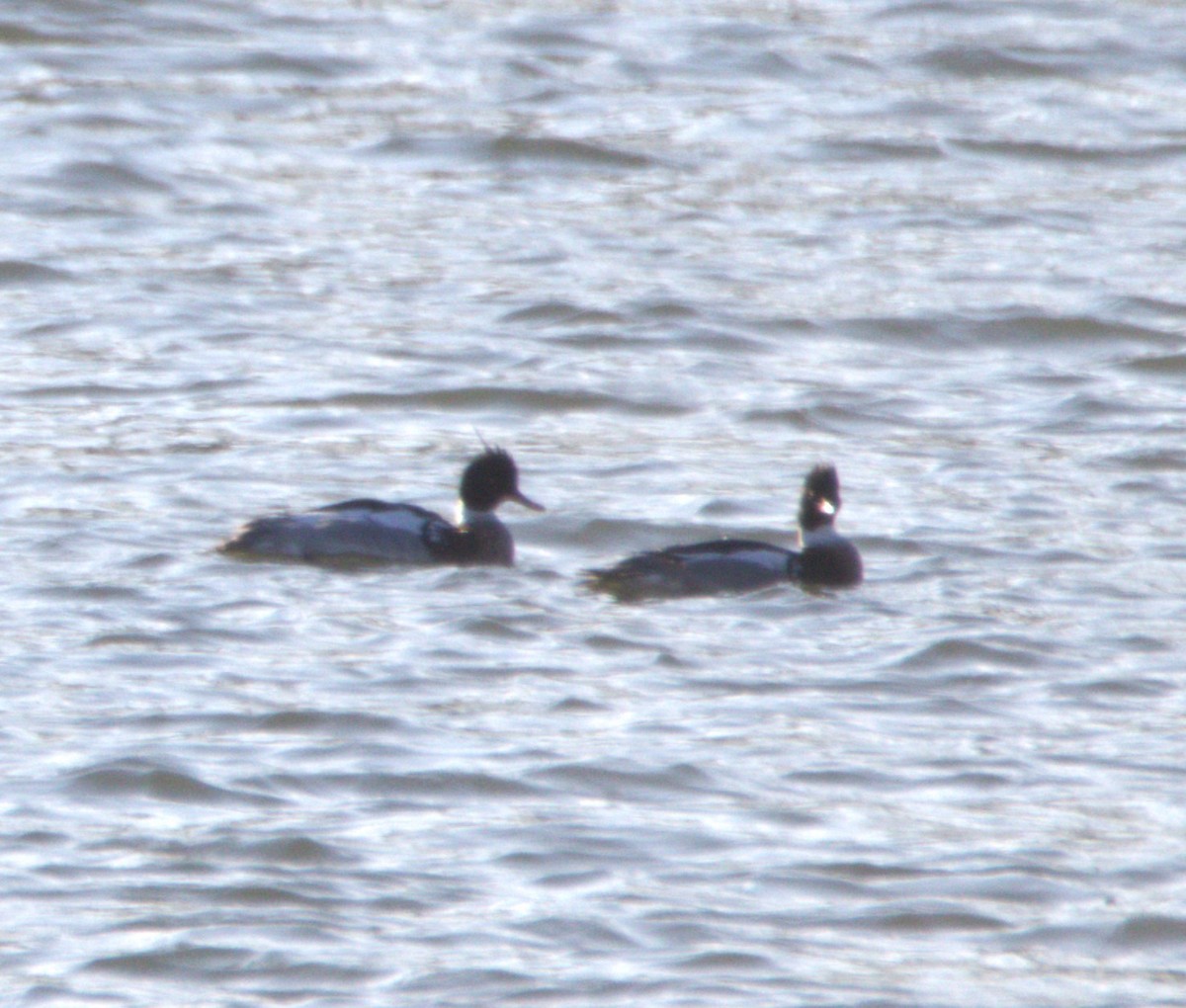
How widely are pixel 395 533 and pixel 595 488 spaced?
1607mm

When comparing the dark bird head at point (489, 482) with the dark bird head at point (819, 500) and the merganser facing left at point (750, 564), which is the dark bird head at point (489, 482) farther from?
the dark bird head at point (819, 500)

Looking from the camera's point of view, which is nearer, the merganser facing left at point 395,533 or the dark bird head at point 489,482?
the merganser facing left at point 395,533

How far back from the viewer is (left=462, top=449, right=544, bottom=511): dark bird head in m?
11.0

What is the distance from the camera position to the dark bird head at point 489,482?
432 inches

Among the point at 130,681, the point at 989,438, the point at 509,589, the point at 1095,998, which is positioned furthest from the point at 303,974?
the point at 989,438

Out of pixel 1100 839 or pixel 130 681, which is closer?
pixel 1100 839

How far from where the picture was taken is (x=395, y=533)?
10.5 metres

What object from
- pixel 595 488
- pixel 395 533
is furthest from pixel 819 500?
pixel 595 488

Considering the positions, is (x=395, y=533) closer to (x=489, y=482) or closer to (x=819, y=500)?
(x=489, y=482)

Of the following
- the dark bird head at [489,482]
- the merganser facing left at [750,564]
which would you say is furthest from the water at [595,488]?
the dark bird head at [489,482]

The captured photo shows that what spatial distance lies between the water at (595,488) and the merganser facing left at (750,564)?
0.09m

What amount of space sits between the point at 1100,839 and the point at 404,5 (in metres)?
14.6

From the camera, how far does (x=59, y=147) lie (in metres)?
18.2

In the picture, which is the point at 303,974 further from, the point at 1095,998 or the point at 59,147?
the point at 59,147
